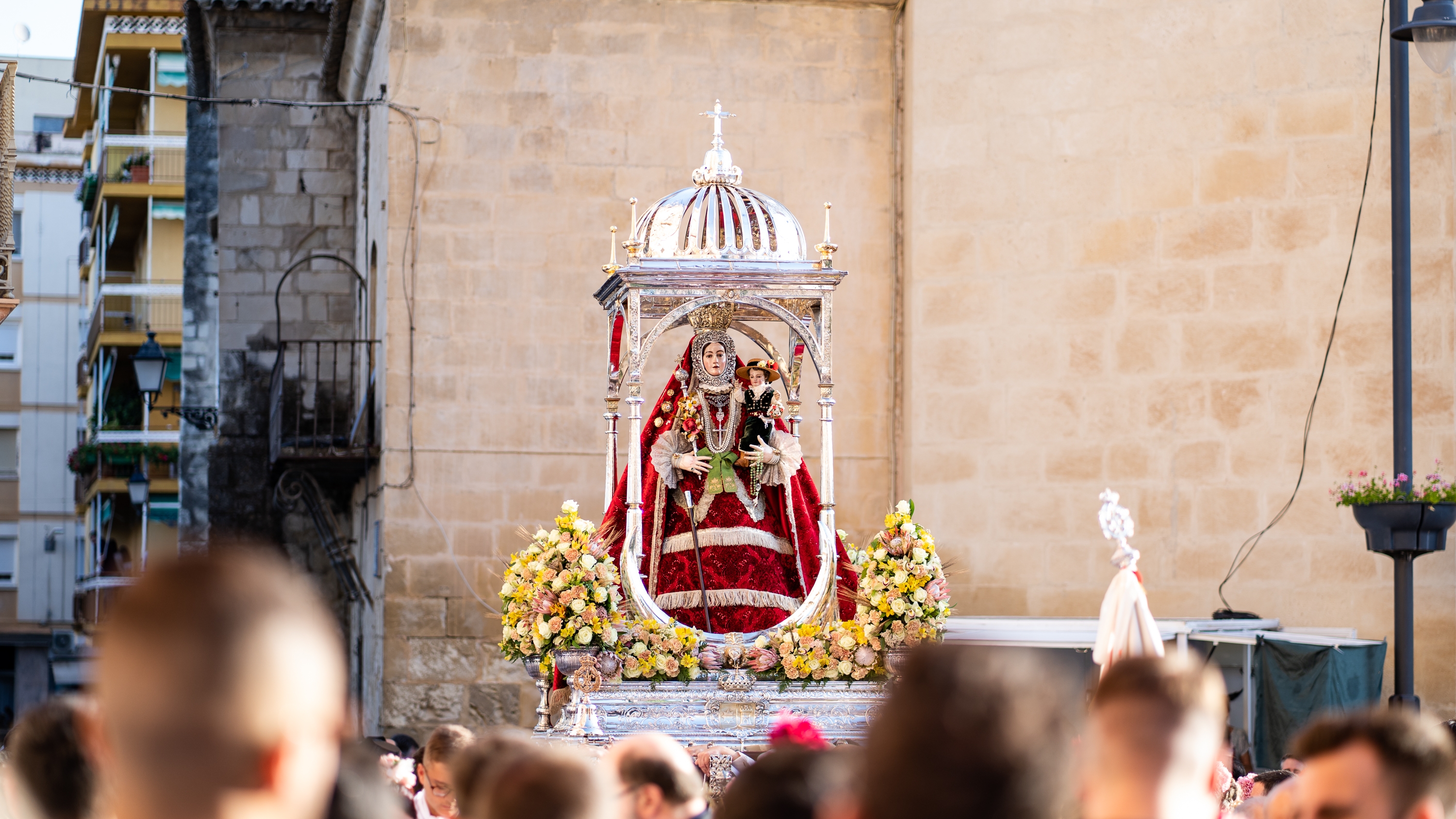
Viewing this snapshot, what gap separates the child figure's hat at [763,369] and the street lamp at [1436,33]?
143 inches

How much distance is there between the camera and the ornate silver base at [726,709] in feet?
27.8

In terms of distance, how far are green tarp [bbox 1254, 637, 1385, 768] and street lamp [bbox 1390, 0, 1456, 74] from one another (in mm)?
3542

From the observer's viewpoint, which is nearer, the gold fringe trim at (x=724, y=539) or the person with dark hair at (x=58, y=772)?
the person with dark hair at (x=58, y=772)

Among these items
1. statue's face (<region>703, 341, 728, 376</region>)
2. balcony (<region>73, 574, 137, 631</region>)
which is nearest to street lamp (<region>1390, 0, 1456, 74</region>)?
statue's face (<region>703, 341, 728, 376</region>)

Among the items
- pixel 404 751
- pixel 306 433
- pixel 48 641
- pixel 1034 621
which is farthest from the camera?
pixel 48 641

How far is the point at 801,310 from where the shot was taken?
31.4ft

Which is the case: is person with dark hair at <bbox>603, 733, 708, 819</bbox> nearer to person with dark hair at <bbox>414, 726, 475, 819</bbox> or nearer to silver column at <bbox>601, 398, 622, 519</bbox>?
person with dark hair at <bbox>414, 726, 475, 819</bbox>

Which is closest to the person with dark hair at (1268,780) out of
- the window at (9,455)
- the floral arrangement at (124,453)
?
the floral arrangement at (124,453)

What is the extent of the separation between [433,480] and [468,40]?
129 inches

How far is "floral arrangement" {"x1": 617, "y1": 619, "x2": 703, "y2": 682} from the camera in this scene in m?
8.54

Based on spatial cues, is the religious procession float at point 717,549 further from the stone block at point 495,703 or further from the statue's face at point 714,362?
the stone block at point 495,703

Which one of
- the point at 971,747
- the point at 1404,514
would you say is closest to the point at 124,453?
the point at 1404,514

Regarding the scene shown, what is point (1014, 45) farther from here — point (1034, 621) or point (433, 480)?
point (433, 480)

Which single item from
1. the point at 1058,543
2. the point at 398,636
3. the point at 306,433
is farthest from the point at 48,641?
the point at 1058,543
